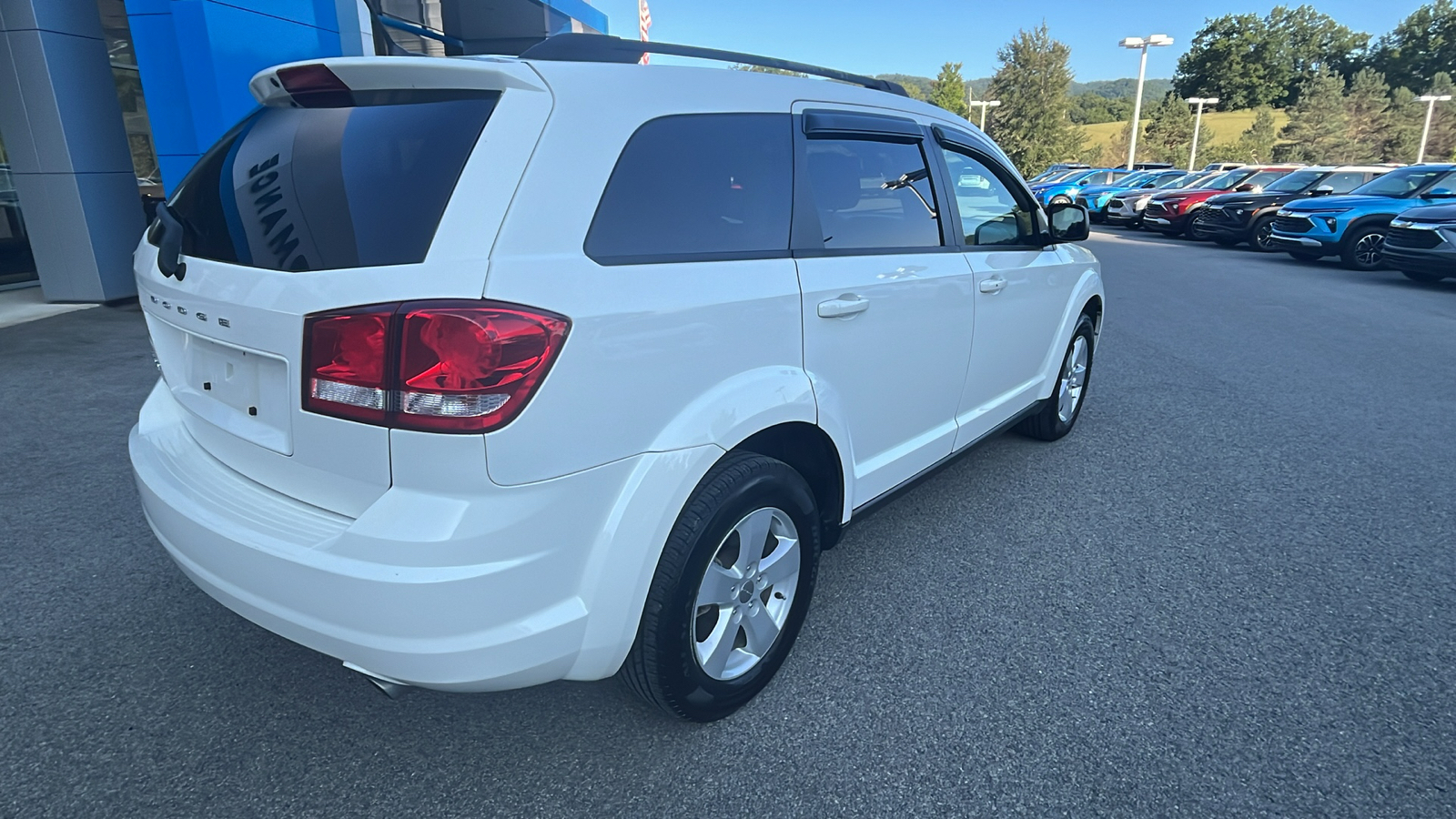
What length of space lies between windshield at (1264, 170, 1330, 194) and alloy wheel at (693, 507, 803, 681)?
19.4 metres

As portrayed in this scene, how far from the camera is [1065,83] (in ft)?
152

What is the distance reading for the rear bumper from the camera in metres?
1.71

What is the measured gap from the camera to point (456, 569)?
67.0 inches

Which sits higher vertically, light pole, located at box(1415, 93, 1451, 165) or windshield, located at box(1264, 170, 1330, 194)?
light pole, located at box(1415, 93, 1451, 165)

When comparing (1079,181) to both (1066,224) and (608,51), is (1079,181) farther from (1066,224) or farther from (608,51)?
(608,51)

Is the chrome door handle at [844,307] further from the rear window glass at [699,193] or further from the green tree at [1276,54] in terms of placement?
the green tree at [1276,54]

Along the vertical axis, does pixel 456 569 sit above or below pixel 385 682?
above

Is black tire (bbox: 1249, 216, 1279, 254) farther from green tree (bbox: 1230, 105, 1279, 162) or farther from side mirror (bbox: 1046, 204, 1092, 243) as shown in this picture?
green tree (bbox: 1230, 105, 1279, 162)

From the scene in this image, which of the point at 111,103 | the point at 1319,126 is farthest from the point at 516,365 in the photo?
the point at 1319,126

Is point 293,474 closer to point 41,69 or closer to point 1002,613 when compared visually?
point 1002,613

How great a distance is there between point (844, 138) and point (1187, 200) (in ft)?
67.4

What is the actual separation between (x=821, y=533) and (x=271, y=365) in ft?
5.67

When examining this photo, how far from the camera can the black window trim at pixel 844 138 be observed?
8.29 ft

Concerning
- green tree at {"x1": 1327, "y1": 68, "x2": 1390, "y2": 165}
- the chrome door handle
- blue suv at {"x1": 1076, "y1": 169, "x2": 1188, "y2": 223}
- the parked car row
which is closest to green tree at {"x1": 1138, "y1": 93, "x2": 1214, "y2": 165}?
green tree at {"x1": 1327, "y1": 68, "x2": 1390, "y2": 165}
